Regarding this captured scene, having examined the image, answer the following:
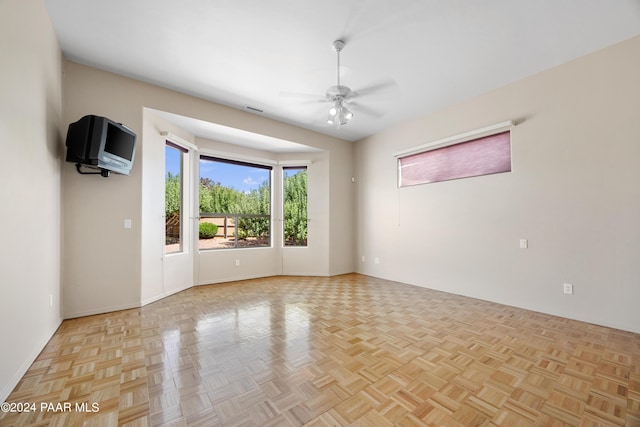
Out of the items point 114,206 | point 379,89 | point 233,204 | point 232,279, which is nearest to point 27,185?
point 114,206

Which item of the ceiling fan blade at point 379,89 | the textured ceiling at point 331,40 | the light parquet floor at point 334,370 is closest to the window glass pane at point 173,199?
the textured ceiling at point 331,40

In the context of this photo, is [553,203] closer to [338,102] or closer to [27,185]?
[338,102]

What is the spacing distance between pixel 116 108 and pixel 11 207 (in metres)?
2.05

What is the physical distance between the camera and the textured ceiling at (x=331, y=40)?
2275 mm

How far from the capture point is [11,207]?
172 cm

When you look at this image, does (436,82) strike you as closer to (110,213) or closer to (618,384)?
(618,384)

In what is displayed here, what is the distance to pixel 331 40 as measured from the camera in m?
2.64

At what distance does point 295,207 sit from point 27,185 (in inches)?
157

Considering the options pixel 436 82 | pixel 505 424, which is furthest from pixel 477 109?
pixel 505 424

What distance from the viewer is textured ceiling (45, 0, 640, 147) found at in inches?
89.6

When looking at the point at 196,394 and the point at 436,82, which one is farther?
the point at 436,82

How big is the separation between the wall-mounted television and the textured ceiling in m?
0.83

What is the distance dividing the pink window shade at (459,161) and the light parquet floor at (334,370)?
1961 millimetres

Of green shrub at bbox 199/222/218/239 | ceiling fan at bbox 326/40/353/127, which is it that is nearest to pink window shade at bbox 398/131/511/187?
ceiling fan at bbox 326/40/353/127
